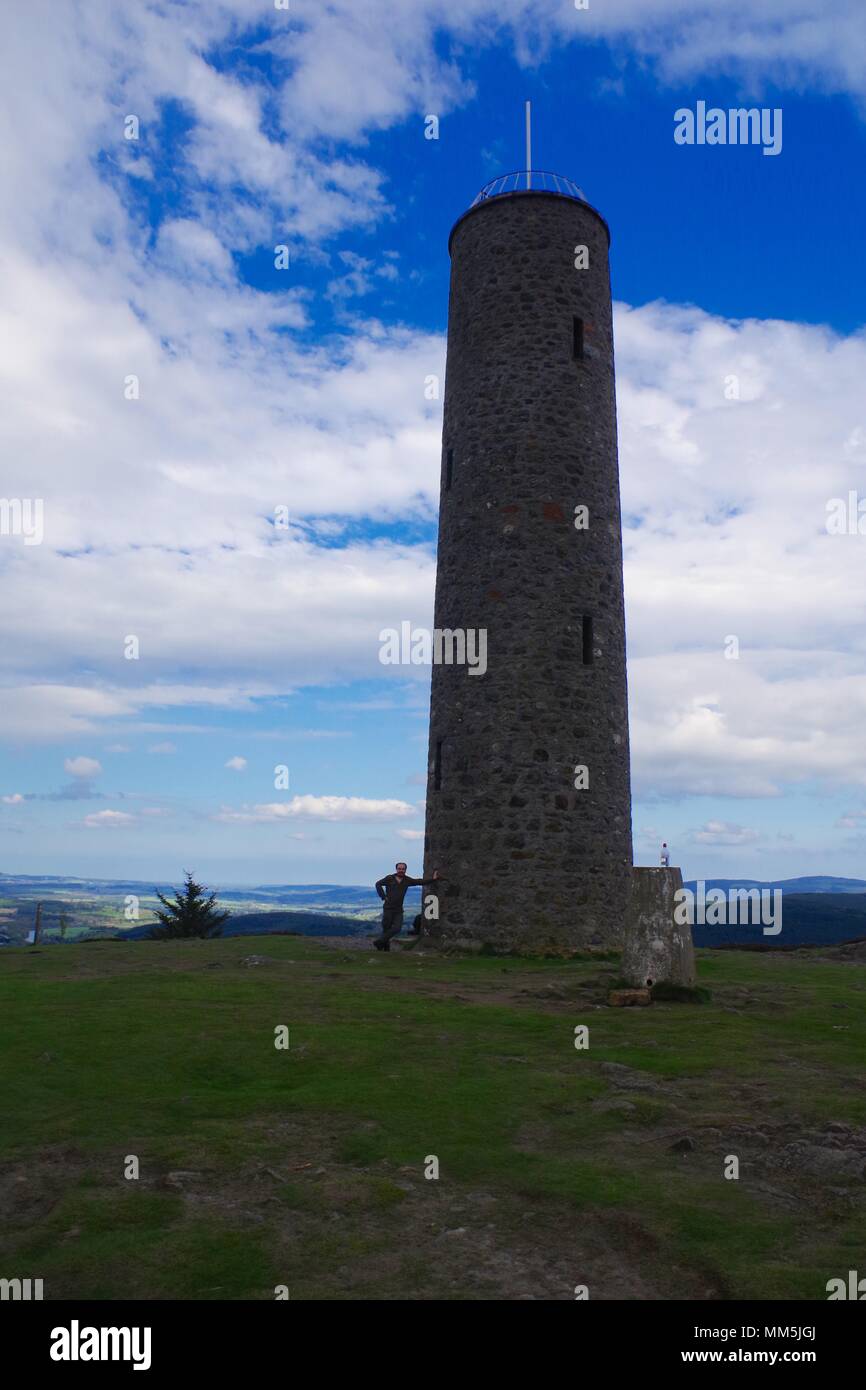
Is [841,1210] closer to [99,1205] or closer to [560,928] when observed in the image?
[99,1205]

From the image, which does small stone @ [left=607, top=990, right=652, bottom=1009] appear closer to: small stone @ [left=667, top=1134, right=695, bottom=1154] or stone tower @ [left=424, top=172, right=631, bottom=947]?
small stone @ [left=667, top=1134, right=695, bottom=1154]

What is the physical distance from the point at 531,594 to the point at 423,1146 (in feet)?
50.2

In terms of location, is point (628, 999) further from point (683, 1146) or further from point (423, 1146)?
point (423, 1146)

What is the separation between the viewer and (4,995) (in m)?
12.5

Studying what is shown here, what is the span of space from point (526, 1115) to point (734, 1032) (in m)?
4.19

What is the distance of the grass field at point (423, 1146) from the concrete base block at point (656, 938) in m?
1.08

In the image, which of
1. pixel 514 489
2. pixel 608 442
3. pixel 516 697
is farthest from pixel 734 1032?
pixel 608 442

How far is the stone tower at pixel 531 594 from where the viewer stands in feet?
67.3

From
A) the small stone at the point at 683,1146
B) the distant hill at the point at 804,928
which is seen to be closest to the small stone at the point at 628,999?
the small stone at the point at 683,1146

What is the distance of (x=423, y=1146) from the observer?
23.8 ft

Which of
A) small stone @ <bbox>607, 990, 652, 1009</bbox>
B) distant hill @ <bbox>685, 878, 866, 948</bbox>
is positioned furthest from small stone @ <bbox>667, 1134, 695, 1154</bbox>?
distant hill @ <bbox>685, 878, 866, 948</bbox>

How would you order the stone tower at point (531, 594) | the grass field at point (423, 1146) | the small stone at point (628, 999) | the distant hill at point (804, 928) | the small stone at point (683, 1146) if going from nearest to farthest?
the grass field at point (423, 1146)
the small stone at point (683, 1146)
the small stone at point (628, 999)
the stone tower at point (531, 594)
the distant hill at point (804, 928)

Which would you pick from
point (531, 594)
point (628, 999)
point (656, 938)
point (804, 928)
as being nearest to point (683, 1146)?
point (628, 999)

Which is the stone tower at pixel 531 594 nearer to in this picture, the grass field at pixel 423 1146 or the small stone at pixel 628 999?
the small stone at pixel 628 999
